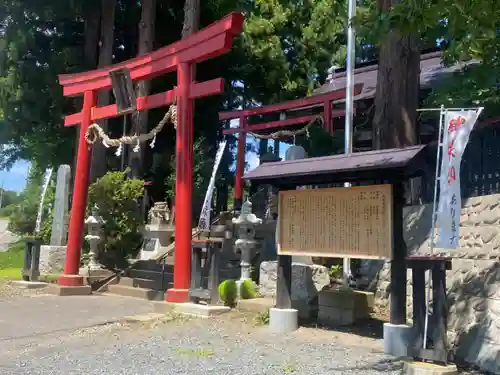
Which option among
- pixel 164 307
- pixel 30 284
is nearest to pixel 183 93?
pixel 164 307

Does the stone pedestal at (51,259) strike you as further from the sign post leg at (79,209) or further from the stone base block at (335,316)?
the stone base block at (335,316)

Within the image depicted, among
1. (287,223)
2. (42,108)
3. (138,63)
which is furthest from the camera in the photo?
(42,108)

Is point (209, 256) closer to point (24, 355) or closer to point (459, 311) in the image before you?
point (24, 355)

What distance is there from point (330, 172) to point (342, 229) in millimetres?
854

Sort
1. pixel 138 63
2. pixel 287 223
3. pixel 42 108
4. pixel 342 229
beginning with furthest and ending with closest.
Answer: pixel 42 108 → pixel 138 63 → pixel 287 223 → pixel 342 229

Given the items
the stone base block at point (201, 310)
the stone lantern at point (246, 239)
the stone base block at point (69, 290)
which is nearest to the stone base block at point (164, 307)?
the stone base block at point (201, 310)

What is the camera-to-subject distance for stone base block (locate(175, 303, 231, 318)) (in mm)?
9157

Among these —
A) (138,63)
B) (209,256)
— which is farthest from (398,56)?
(138,63)

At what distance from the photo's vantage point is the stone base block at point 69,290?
13.0 metres

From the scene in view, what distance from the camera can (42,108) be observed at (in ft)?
63.7

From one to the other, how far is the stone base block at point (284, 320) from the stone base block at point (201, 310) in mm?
1463

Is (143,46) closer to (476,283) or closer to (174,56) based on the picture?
(174,56)

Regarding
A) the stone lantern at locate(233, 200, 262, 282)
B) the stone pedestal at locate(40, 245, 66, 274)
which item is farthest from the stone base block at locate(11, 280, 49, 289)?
the stone lantern at locate(233, 200, 262, 282)

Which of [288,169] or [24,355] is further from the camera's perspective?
[288,169]
